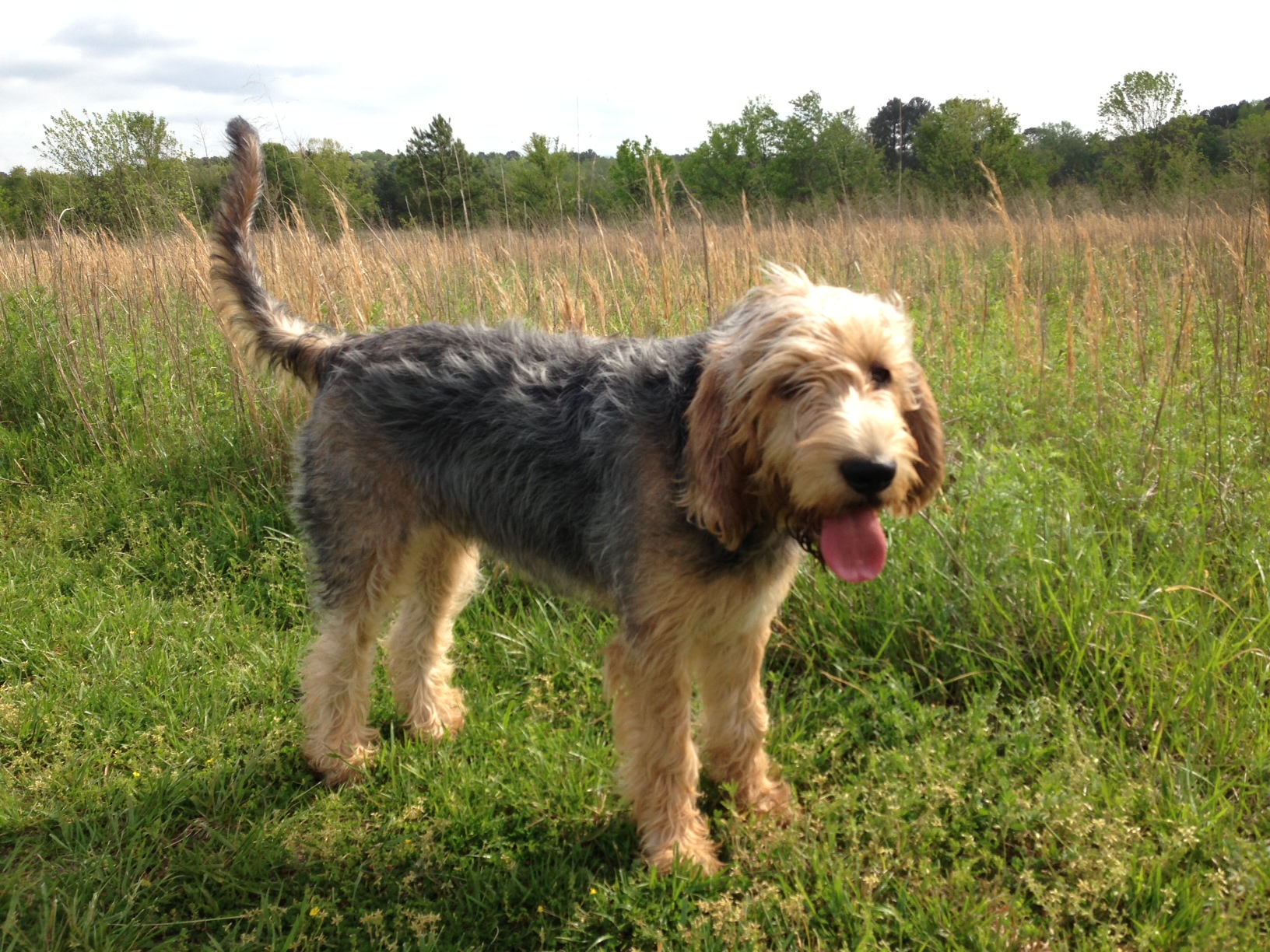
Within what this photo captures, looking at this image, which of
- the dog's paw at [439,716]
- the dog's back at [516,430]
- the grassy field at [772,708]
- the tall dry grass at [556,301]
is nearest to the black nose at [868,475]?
the dog's back at [516,430]

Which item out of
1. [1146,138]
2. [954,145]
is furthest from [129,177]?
[1146,138]

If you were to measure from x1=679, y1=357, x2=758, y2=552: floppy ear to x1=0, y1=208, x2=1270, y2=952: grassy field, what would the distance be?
121 centimetres

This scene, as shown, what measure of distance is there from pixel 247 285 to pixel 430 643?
1.87m

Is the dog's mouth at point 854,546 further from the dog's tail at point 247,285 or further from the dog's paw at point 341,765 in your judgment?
the dog's tail at point 247,285

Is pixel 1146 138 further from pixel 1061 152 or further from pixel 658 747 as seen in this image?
pixel 1061 152

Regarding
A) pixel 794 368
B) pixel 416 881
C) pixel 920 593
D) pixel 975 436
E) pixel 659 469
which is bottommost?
pixel 416 881

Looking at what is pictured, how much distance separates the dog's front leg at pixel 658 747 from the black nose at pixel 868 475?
3.04 ft

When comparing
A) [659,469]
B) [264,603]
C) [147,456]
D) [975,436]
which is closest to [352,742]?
[264,603]

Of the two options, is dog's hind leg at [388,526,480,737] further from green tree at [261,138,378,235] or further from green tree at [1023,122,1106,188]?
green tree at [1023,122,1106,188]

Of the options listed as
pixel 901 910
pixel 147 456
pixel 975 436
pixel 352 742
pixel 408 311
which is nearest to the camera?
pixel 901 910

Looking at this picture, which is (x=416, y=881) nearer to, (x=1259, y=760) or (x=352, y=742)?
(x=352, y=742)

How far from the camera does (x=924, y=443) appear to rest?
2754 mm

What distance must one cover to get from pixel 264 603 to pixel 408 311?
8.23 feet

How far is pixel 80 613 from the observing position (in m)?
4.48
